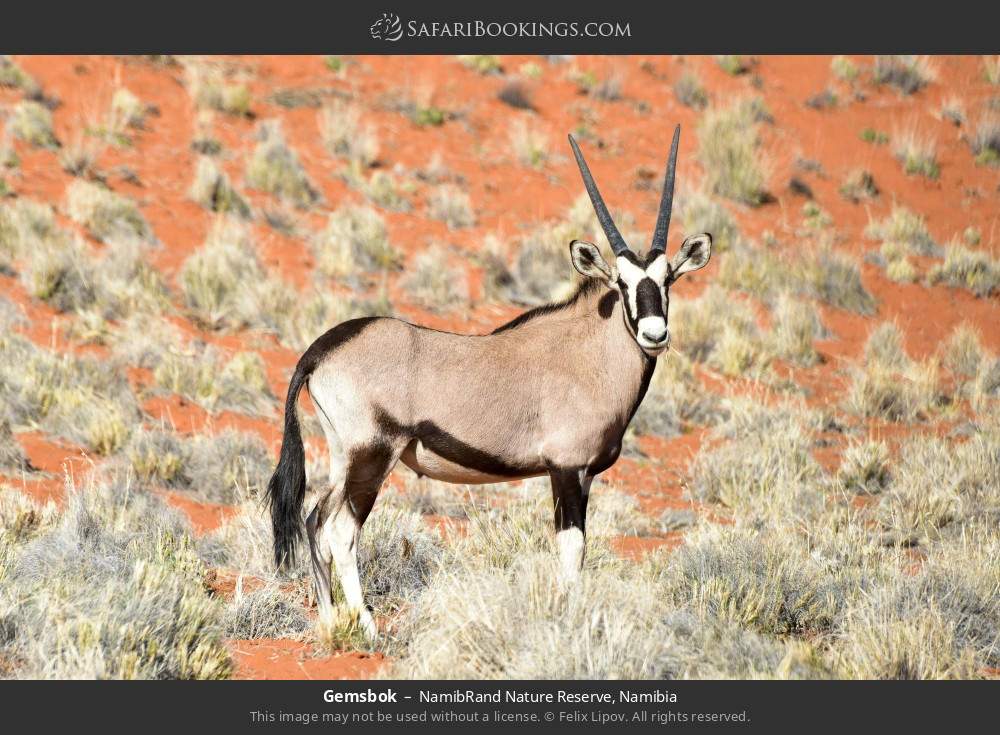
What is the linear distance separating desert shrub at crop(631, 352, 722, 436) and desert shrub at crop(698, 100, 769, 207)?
8.19 metres

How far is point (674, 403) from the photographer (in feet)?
44.0

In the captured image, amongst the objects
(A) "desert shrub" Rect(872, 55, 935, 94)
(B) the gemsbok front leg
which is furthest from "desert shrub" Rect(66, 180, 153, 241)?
(A) "desert shrub" Rect(872, 55, 935, 94)

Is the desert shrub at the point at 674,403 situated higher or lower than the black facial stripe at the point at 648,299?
lower

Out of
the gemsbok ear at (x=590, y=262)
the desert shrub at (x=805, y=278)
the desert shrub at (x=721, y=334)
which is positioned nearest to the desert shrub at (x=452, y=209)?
the desert shrub at (x=721, y=334)

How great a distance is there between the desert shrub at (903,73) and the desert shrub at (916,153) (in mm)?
3690

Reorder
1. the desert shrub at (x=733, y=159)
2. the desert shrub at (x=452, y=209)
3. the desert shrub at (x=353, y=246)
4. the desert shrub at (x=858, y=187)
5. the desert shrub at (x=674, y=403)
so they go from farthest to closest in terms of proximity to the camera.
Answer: the desert shrub at (x=858, y=187), the desert shrub at (x=733, y=159), the desert shrub at (x=452, y=209), the desert shrub at (x=353, y=246), the desert shrub at (x=674, y=403)

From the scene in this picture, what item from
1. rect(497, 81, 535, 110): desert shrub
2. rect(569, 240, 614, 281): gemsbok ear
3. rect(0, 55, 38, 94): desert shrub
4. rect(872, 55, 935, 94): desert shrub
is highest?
rect(872, 55, 935, 94): desert shrub

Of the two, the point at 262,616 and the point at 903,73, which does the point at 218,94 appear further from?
the point at 903,73

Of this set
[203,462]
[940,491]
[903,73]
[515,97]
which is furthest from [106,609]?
[903,73]

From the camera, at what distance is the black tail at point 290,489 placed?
6527 millimetres

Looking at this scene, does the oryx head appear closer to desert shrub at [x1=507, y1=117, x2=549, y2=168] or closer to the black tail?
the black tail

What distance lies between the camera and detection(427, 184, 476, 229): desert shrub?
19188 mm

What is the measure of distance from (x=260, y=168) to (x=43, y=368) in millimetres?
8074

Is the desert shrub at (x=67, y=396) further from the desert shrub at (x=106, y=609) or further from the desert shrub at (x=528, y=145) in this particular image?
the desert shrub at (x=528, y=145)
